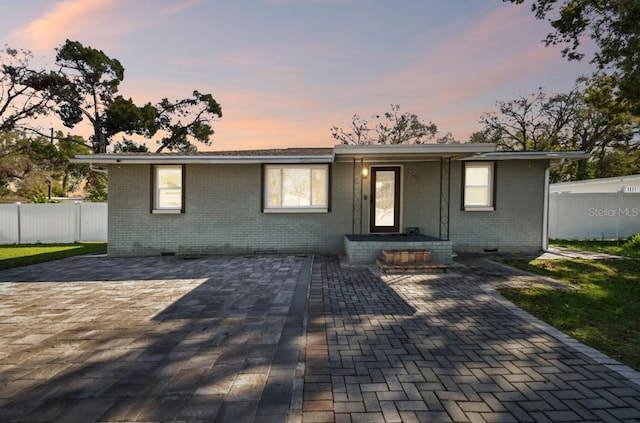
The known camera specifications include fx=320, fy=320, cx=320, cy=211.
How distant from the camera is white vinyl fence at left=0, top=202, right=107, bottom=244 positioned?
1483 centimetres

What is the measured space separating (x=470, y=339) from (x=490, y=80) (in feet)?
47.7

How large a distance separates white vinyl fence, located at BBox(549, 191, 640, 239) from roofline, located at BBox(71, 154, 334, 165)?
35.9 feet

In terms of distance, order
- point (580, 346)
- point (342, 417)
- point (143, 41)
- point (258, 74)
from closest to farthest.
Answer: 1. point (342, 417)
2. point (580, 346)
3. point (143, 41)
4. point (258, 74)

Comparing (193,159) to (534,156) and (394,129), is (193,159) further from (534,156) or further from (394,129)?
(394,129)

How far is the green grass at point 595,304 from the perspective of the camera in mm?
3775

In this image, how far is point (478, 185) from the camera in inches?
407

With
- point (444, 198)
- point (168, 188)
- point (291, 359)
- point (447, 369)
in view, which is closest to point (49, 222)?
point (168, 188)

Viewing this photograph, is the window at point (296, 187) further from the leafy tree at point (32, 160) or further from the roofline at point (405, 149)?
the leafy tree at point (32, 160)

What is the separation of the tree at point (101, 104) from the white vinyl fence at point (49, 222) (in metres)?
9.18

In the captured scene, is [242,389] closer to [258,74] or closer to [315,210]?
[315,210]

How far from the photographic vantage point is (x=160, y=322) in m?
4.37

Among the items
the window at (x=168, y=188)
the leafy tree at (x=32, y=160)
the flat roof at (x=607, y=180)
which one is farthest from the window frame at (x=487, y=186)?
the leafy tree at (x=32, y=160)

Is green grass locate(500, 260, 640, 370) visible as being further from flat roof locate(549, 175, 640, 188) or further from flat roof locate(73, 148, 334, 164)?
flat roof locate(549, 175, 640, 188)

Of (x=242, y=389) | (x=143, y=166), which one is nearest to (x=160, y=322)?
(x=242, y=389)
